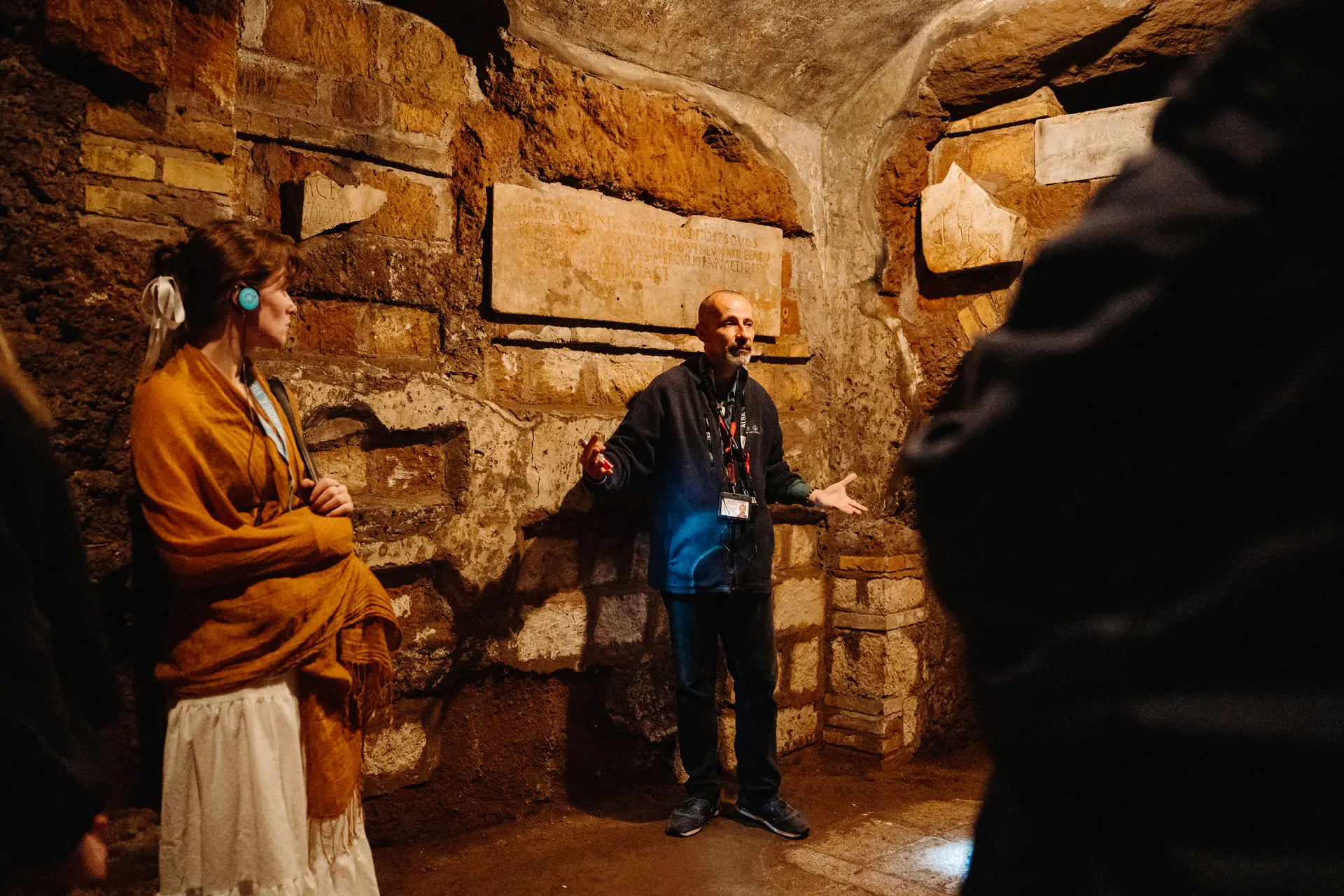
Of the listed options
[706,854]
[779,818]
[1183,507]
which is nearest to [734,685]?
[779,818]

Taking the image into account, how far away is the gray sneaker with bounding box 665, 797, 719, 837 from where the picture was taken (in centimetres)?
306

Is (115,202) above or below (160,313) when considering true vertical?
above

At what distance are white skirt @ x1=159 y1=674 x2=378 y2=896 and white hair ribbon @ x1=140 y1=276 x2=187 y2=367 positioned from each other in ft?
2.58

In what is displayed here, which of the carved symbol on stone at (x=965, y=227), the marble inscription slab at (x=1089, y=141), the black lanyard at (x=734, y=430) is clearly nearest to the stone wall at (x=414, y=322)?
the black lanyard at (x=734, y=430)

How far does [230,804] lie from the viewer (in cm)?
194

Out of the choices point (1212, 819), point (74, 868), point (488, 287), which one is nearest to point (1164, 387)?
point (1212, 819)

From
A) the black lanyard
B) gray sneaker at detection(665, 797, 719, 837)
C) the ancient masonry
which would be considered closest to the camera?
the ancient masonry

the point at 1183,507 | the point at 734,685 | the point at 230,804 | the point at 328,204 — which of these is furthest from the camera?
the point at 734,685

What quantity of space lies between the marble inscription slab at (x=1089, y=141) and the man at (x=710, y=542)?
1560 millimetres

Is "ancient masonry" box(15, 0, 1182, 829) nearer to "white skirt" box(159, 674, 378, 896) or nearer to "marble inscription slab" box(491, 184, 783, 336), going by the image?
"marble inscription slab" box(491, 184, 783, 336)

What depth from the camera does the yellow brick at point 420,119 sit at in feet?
9.70

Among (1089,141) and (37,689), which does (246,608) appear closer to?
(37,689)

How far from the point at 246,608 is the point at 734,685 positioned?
174 centimetres

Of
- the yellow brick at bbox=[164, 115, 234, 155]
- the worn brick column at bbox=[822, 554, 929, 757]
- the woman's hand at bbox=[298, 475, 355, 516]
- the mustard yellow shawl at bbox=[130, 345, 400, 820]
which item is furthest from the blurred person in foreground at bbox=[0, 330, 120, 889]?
the worn brick column at bbox=[822, 554, 929, 757]
